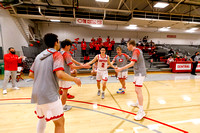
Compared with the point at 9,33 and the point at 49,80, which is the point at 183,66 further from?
the point at 9,33

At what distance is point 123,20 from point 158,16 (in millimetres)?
3746

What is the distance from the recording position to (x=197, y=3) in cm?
1072

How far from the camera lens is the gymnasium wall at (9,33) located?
8102 mm

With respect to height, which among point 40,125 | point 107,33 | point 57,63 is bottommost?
point 40,125

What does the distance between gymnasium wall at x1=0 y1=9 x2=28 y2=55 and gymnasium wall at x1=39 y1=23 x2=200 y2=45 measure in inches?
215

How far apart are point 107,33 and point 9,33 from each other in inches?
480

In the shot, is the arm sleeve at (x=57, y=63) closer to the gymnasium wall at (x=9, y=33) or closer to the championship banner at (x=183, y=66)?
the gymnasium wall at (x=9, y=33)

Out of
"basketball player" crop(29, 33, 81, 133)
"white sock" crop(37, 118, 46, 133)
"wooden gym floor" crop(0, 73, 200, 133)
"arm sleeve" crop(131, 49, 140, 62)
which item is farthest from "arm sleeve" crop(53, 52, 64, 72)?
"arm sleeve" crop(131, 49, 140, 62)

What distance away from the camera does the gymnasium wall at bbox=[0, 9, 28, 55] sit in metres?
8.10

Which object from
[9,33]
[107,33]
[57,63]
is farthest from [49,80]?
[107,33]

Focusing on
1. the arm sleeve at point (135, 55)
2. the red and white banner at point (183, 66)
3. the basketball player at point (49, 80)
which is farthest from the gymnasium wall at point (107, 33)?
the basketball player at point (49, 80)

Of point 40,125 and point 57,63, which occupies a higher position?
point 57,63

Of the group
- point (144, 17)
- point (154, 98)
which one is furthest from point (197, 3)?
point (154, 98)

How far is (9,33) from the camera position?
8.67m
